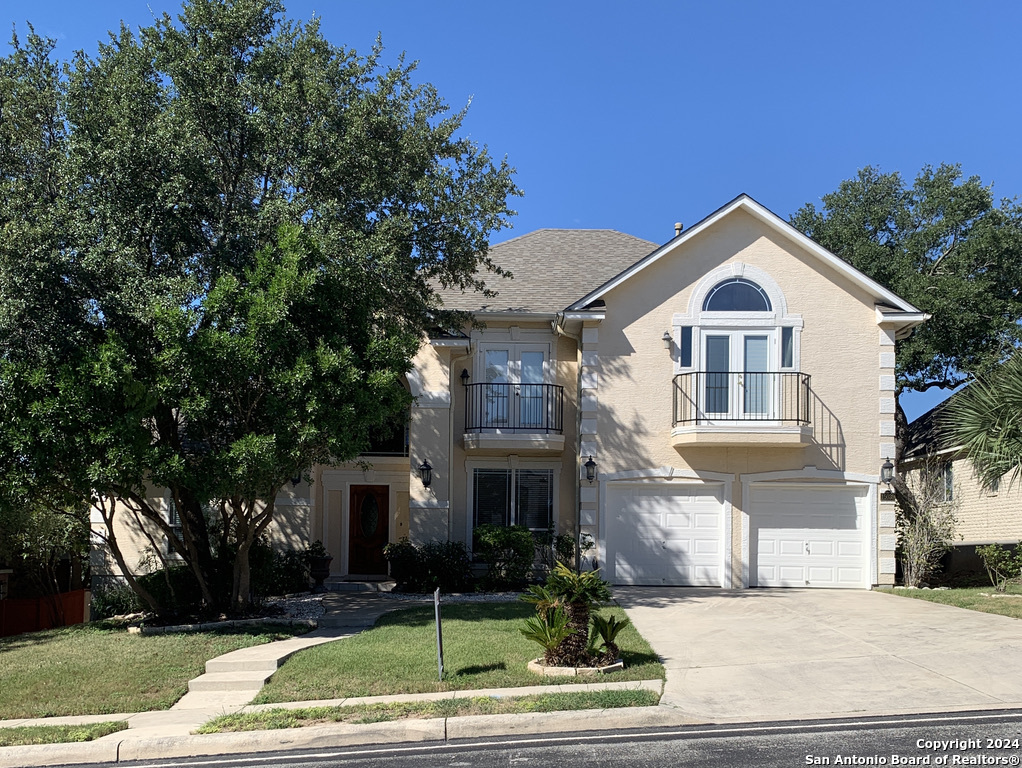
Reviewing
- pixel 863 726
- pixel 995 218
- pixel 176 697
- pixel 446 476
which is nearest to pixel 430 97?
pixel 446 476

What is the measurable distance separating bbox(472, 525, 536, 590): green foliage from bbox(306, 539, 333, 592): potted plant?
3.34 m

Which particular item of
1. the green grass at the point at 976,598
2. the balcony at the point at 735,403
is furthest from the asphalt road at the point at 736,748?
the balcony at the point at 735,403

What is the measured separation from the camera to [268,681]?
10.3 m

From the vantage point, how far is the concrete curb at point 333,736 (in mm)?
8094

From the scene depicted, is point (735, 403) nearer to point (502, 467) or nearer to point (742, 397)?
point (742, 397)

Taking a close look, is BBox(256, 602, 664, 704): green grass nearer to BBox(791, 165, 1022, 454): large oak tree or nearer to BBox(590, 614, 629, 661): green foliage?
BBox(590, 614, 629, 661): green foliage

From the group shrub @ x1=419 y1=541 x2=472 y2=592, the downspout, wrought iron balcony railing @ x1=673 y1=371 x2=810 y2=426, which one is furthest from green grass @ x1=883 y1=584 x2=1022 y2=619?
shrub @ x1=419 y1=541 x2=472 y2=592

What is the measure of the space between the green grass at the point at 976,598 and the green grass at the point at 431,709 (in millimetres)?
8118

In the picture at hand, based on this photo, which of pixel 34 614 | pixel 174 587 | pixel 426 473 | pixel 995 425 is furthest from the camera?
pixel 34 614

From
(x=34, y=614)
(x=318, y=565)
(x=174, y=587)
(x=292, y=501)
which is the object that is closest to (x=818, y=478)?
(x=318, y=565)

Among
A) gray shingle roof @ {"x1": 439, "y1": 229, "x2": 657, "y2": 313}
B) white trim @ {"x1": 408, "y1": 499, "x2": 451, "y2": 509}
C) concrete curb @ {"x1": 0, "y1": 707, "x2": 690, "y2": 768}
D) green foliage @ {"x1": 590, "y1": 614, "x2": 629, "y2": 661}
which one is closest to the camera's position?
concrete curb @ {"x1": 0, "y1": 707, "x2": 690, "y2": 768}

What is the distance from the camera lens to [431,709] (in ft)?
28.9

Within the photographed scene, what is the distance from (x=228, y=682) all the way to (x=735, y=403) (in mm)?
11407

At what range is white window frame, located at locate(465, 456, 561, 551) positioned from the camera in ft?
64.8
